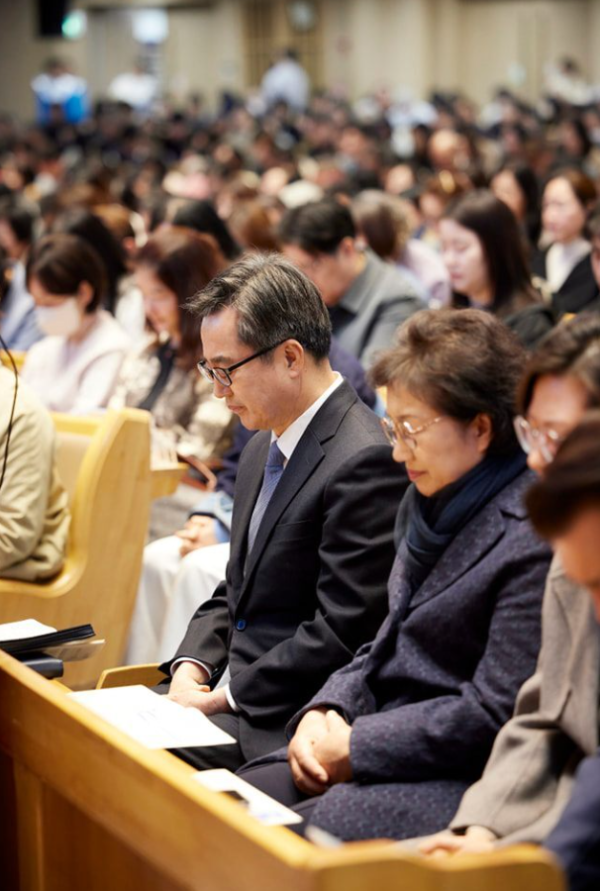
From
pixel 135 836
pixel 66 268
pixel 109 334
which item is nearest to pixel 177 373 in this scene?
pixel 109 334

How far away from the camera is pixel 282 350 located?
2.66 m

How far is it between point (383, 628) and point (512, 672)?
296 millimetres

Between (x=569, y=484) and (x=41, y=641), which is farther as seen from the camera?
(x=41, y=641)

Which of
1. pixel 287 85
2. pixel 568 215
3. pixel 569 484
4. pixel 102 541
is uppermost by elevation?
pixel 569 484

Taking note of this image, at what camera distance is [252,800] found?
196 centimetres

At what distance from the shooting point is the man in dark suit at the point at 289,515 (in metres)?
2.56

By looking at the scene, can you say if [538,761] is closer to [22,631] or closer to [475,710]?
[475,710]

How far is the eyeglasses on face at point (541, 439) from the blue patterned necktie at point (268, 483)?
89cm

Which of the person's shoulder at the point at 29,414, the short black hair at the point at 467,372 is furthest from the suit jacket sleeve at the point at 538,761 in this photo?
the person's shoulder at the point at 29,414

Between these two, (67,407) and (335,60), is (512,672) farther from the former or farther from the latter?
(335,60)

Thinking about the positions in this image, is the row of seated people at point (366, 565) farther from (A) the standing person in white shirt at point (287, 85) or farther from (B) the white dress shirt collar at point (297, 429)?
(A) the standing person in white shirt at point (287, 85)

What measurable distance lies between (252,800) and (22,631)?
2.51 ft

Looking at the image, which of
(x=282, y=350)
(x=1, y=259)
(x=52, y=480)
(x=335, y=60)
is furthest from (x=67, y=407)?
(x=335, y=60)

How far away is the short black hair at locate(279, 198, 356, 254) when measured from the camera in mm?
4812
